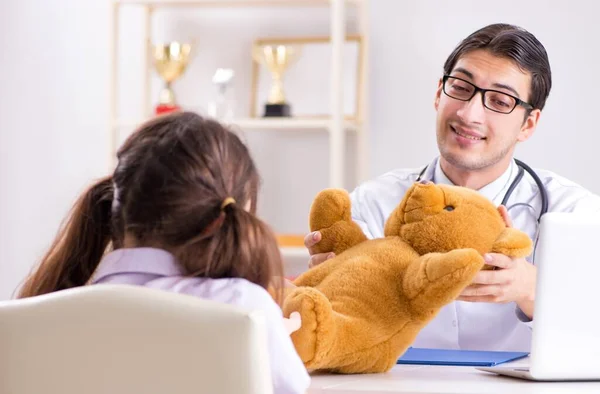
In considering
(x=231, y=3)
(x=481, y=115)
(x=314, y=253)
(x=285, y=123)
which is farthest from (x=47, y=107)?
(x=314, y=253)

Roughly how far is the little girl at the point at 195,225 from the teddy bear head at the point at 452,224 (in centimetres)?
30

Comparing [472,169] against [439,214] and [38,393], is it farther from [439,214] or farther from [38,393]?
[38,393]

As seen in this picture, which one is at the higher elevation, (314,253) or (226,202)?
(226,202)

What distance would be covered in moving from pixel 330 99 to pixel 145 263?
108 inches

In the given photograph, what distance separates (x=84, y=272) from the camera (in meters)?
1.27

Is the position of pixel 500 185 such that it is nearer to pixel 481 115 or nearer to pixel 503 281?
pixel 481 115

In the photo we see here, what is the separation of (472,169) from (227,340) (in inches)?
56.7

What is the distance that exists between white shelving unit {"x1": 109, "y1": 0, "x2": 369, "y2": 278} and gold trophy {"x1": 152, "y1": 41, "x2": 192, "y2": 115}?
0.14 m

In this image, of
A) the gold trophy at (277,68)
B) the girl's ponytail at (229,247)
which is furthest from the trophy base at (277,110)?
the girl's ponytail at (229,247)

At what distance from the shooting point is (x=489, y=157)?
2215mm

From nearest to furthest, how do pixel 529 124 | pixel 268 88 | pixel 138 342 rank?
pixel 138 342 → pixel 529 124 → pixel 268 88

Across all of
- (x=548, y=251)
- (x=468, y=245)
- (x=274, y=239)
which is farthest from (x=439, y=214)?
(x=274, y=239)

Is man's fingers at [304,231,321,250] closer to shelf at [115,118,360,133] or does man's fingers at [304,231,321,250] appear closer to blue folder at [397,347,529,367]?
blue folder at [397,347,529,367]

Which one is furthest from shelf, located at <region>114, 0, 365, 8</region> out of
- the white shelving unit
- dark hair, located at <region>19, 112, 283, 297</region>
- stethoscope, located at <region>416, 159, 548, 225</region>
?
dark hair, located at <region>19, 112, 283, 297</region>
